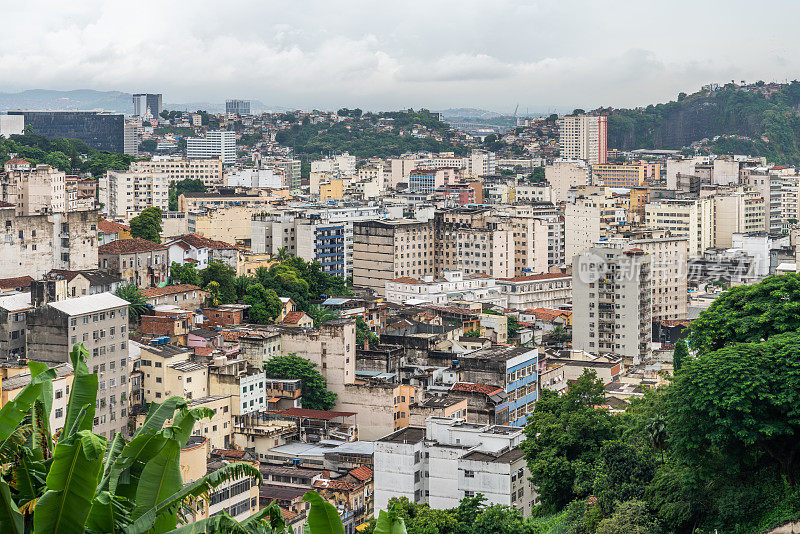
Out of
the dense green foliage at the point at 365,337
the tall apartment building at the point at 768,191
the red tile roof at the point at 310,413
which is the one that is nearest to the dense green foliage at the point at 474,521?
the red tile roof at the point at 310,413

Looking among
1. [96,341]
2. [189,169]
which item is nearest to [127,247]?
[96,341]

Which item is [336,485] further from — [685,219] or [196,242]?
[685,219]

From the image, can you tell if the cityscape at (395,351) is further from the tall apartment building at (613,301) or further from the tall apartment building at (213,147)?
the tall apartment building at (213,147)

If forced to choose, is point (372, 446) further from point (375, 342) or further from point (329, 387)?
point (375, 342)

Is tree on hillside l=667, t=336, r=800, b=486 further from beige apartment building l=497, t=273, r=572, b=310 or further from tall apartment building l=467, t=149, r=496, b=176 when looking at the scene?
tall apartment building l=467, t=149, r=496, b=176

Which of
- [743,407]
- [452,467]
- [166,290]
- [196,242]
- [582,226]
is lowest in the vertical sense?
[452,467]

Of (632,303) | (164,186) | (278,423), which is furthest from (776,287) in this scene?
(164,186)
